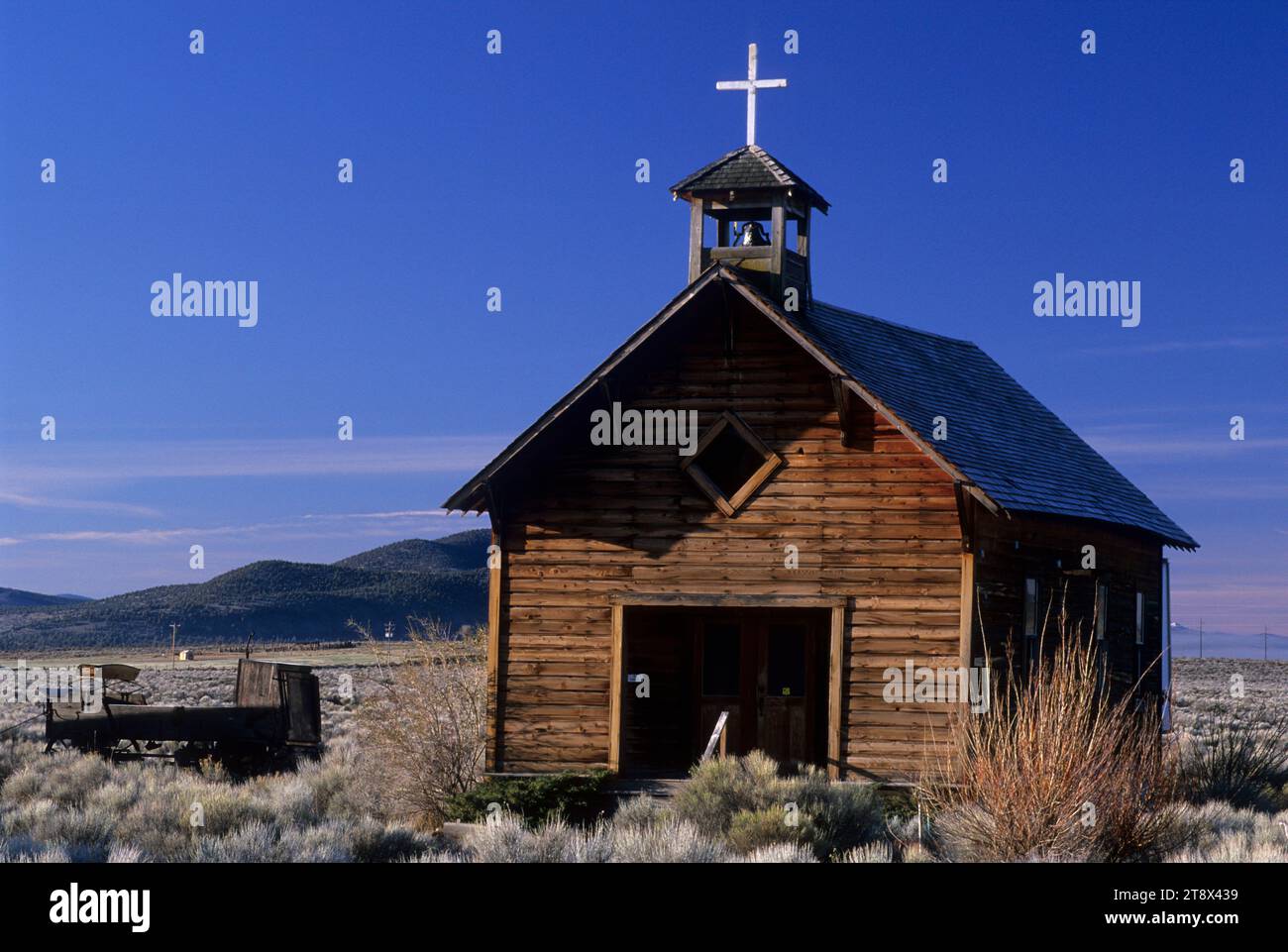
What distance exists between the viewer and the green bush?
663 inches

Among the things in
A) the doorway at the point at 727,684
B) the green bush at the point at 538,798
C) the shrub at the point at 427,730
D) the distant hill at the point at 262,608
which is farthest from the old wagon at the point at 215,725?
the distant hill at the point at 262,608

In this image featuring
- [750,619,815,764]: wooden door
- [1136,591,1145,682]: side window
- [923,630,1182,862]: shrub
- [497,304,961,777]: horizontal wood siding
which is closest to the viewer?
[923,630,1182,862]: shrub

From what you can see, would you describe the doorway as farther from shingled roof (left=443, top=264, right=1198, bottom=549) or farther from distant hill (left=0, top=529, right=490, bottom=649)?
distant hill (left=0, top=529, right=490, bottom=649)

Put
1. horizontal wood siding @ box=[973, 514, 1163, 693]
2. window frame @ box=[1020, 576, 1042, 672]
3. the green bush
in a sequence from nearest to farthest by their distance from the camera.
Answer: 1. the green bush
2. horizontal wood siding @ box=[973, 514, 1163, 693]
3. window frame @ box=[1020, 576, 1042, 672]

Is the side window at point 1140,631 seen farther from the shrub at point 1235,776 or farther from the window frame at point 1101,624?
the window frame at point 1101,624

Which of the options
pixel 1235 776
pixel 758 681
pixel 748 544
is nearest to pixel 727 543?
pixel 748 544

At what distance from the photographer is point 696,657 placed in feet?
64.7

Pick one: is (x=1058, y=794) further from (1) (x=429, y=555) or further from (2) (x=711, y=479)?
(1) (x=429, y=555)

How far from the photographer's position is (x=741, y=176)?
1967cm

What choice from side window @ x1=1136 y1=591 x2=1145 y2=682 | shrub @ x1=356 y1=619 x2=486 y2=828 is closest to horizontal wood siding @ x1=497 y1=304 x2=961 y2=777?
shrub @ x1=356 y1=619 x2=486 y2=828

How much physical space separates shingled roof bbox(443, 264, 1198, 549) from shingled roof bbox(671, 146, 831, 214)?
1831mm
